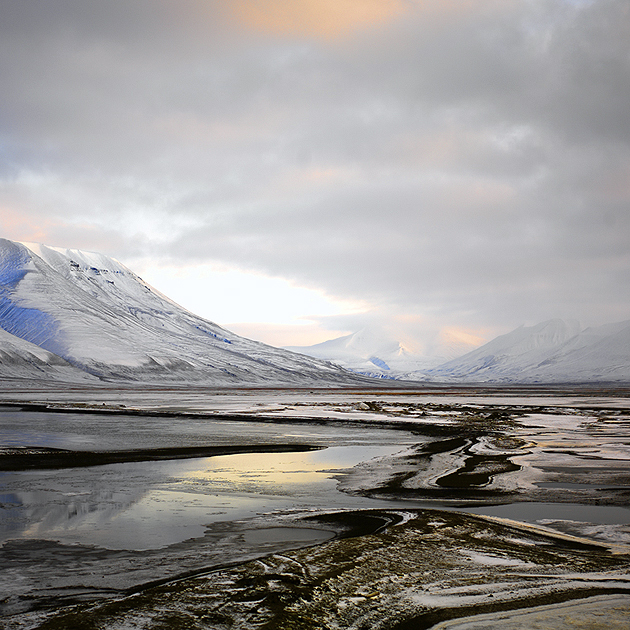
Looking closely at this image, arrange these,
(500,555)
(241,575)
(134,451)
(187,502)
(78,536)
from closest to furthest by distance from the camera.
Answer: (241,575) < (500,555) < (78,536) < (187,502) < (134,451)

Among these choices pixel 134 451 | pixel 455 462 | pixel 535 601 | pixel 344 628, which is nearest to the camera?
pixel 344 628

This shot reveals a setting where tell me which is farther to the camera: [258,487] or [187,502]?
[258,487]

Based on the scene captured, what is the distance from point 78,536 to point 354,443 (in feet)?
58.1

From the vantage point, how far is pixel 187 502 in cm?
1327

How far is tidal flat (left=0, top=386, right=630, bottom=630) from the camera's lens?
6750mm

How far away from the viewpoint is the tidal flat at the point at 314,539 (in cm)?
675

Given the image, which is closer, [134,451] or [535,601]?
[535,601]

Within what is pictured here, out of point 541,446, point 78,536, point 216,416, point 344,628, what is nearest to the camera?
point 344,628

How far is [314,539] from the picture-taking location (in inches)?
395

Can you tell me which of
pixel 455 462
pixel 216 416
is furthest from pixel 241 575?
pixel 216 416

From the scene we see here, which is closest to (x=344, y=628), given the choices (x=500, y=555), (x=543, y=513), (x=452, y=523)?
(x=500, y=555)

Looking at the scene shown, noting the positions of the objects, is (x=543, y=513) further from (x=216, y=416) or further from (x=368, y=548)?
(x=216, y=416)

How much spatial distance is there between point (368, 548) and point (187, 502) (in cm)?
547

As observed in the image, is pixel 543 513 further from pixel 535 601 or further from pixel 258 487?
pixel 258 487
